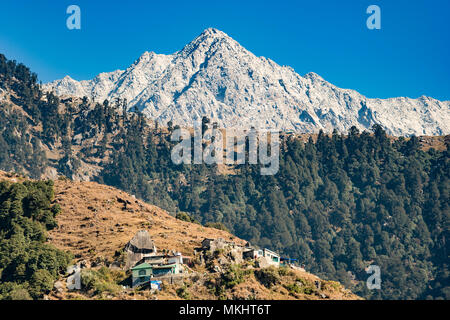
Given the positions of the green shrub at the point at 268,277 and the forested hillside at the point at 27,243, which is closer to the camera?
the green shrub at the point at 268,277

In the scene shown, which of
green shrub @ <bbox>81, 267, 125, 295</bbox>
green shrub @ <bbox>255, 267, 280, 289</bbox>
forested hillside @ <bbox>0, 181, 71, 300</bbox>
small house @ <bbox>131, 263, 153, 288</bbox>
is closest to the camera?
green shrub @ <bbox>81, 267, 125, 295</bbox>

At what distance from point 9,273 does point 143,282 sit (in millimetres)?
24049

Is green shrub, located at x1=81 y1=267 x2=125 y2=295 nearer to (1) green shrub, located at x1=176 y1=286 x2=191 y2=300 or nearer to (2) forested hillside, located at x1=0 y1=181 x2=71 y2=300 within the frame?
(2) forested hillside, located at x1=0 y1=181 x2=71 y2=300

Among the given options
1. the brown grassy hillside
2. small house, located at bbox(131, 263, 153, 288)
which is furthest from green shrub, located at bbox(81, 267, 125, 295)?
small house, located at bbox(131, 263, 153, 288)

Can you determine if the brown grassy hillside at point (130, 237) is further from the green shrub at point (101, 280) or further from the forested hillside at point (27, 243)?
the forested hillside at point (27, 243)

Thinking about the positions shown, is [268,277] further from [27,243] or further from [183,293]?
[27,243]

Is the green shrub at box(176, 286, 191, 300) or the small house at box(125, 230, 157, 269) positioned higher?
the small house at box(125, 230, 157, 269)

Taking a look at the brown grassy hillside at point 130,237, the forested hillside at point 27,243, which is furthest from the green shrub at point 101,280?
the forested hillside at point 27,243

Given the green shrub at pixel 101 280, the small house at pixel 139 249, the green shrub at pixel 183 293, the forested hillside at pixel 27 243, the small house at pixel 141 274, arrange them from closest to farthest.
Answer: the green shrub at pixel 183 293 < the green shrub at pixel 101 280 < the small house at pixel 141 274 < the forested hillside at pixel 27 243 < the small house at pixel 139 249

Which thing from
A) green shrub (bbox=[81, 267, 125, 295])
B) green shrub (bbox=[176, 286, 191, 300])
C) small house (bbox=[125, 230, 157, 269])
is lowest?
green shrub (bbox=[176, 286, 191, 300])

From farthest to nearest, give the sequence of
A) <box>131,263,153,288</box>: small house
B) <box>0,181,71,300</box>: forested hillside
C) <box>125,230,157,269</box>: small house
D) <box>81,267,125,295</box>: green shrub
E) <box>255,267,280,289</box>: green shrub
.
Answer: <box>125,230,157,269</box>: small house, <box>0,181,71,300</box>: forested hillside, <box>131,263,153,288</box>: small house, <box>255,267,280,289</box>: green shrub, <box>81,267,125,295</box>: green shrub
